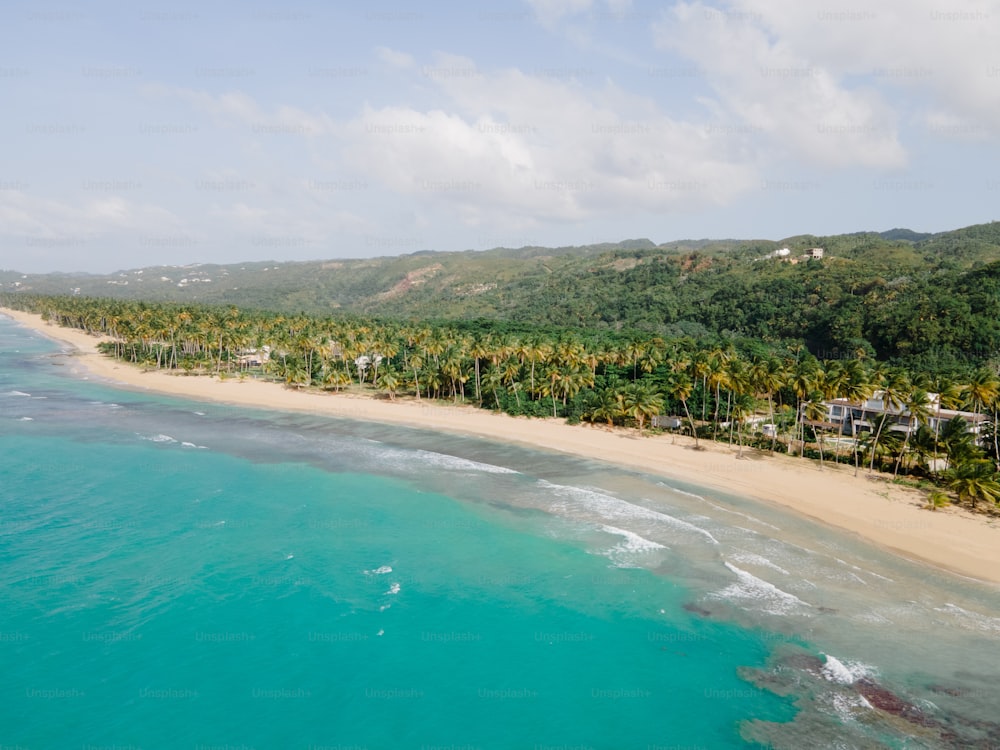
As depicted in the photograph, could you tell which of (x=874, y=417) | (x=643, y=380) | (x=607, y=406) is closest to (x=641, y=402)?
(x=607, y=406)

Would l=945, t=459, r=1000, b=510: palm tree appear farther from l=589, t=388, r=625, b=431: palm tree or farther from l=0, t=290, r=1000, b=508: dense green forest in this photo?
l=589, t=388, r=625, b=431: palm tree

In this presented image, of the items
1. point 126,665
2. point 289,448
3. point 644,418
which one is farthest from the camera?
point 644,418

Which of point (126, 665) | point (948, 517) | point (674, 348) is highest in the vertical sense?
point (674, 348)

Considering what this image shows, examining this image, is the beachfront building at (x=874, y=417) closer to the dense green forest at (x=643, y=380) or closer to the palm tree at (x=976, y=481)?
the dense green forest at (x=643, y=380)

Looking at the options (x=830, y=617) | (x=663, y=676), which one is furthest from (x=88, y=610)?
(x=830, y=617)

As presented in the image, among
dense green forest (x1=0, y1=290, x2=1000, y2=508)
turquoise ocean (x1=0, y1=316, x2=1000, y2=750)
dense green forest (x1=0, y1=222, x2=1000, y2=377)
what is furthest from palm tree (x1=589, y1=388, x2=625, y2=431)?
dense green forest (x1=0, y1=222, x2=1000, y2=377)

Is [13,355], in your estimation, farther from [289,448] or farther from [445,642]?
[445,642]
